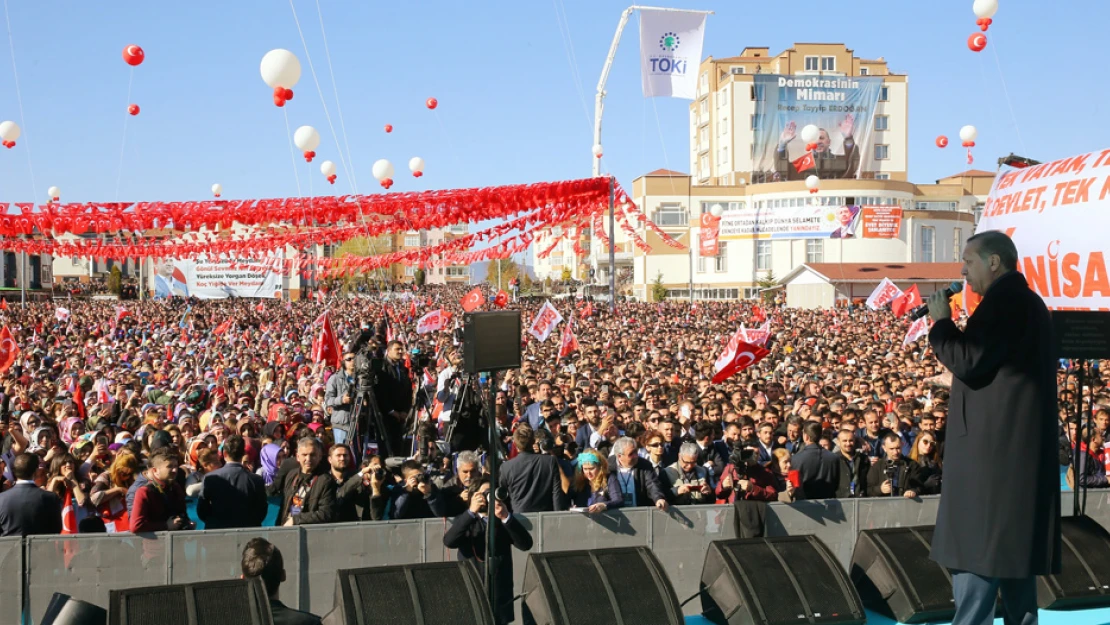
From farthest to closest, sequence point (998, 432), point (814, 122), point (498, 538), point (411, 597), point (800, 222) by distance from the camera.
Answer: point (814, 122) → point (800, 222) → point (498, 538) → point (411, 597) → point (998, 432)

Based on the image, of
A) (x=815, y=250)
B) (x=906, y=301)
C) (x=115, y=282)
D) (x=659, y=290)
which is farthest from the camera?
(x=115, y=282)

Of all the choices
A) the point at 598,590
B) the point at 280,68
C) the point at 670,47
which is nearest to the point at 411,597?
the point at 598,590

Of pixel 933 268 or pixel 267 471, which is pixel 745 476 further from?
pixel 933 268

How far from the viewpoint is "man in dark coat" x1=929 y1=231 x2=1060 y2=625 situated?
3230mm

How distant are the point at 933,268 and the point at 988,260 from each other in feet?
223

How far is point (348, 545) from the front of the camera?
20.0ft

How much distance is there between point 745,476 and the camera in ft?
24.0

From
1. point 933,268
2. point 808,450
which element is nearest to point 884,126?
point 933,268

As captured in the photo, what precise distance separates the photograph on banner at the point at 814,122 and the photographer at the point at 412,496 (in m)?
76.7

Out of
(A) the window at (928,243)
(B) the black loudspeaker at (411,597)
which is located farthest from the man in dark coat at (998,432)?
(A) the window at (928,243)

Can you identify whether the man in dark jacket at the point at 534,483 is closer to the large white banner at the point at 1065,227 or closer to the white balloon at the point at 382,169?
the large white banner at the point at 1065,227

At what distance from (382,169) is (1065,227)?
16892 mm

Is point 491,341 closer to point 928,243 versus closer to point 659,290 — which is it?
point 659,290

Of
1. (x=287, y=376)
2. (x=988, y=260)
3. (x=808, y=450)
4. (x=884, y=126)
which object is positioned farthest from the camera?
(x=884, y=126)
